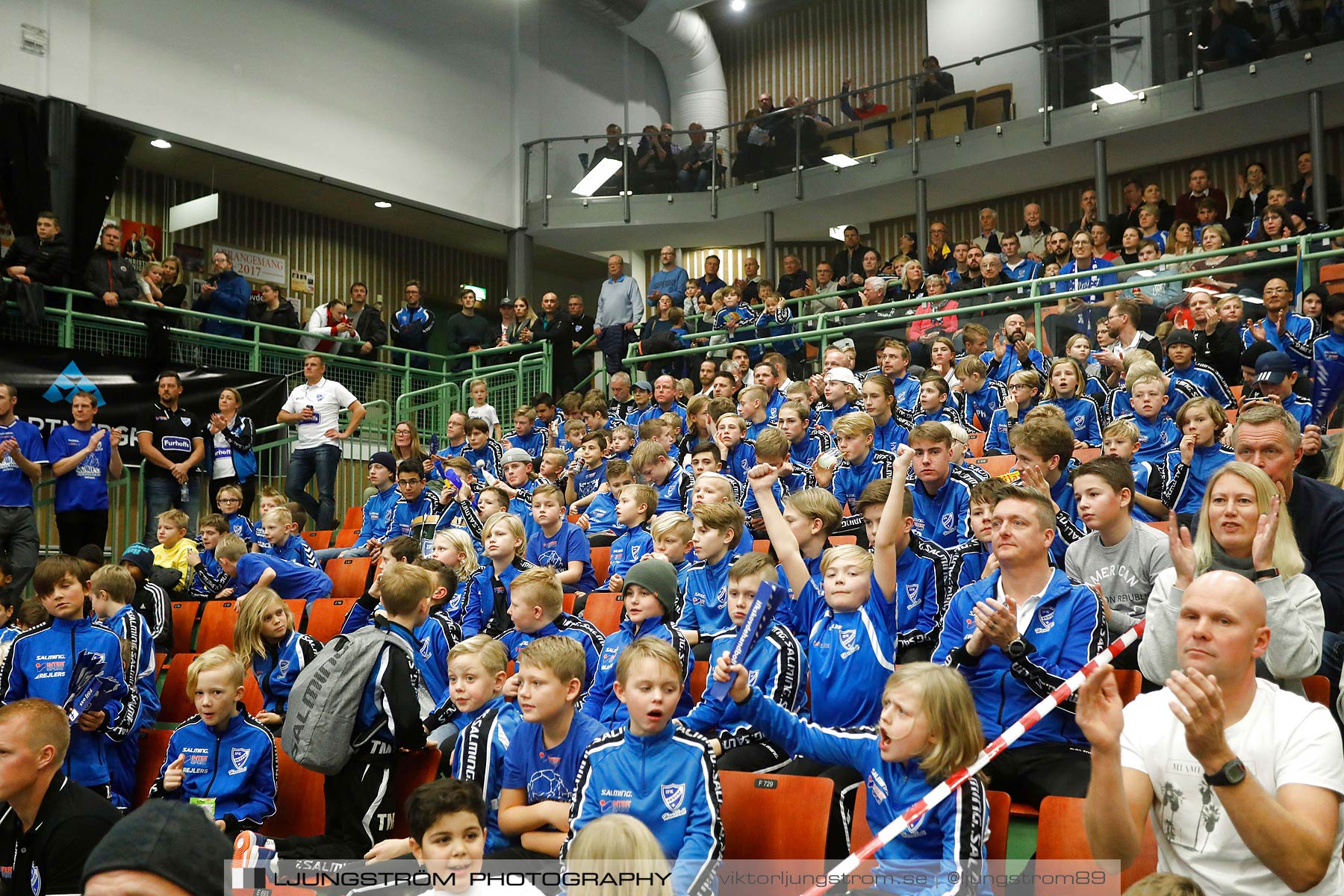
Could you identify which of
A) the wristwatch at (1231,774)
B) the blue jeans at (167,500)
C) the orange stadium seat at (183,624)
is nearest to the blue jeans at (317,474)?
the blue jeans at (167,500)

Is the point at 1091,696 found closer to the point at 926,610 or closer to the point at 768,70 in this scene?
the point at 926,610

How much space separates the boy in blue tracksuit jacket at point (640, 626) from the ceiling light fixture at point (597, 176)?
42.9ft

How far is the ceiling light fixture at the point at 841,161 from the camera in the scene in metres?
15.7

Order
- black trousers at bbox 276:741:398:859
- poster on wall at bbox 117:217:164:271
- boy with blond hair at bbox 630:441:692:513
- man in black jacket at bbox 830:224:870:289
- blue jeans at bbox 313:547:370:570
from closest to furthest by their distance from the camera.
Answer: black trousers at bbox 276:741:398:859
boy with blond hair at bbox 630:441:692:513
blue jeans at bbox 313:547:370:570
man in black jacket at bbox 830:224:870:289
poster on wall at bbox 117:217:164:271

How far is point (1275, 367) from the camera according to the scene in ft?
23.6

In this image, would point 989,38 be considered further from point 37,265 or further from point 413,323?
point 37,265

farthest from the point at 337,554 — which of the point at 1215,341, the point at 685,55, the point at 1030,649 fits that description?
the point at 685,55

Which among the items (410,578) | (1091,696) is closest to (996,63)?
(410,578)

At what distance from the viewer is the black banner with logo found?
10102 millimetres

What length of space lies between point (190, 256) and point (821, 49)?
10547 millimetres

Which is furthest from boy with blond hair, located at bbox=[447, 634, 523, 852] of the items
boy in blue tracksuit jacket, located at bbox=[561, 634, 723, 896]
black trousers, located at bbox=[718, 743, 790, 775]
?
black trousers, located at bbox=[718, 743, 790, 775]

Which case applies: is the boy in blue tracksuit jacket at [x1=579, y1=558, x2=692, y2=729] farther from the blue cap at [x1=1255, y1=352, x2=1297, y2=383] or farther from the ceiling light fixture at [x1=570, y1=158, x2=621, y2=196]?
the ceiling light fixture at [x1=570, y1=158, x2=621, y2=196]

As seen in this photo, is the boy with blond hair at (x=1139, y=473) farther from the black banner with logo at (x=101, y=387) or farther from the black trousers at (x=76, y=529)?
the black banner with logo at (x=101, y=387)

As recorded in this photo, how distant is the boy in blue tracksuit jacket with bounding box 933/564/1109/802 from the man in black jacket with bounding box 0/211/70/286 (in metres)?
9.89
